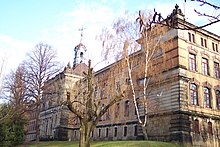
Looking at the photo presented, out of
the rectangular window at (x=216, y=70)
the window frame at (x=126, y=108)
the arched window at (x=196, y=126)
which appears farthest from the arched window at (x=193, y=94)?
the window frame at (x=126, y=108)

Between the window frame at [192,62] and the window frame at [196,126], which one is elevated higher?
the window frame at [192,62]

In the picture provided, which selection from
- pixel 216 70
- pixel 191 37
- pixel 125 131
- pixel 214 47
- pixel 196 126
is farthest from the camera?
pixel 125 131

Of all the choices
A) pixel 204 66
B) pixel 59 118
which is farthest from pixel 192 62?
pixel 59 118

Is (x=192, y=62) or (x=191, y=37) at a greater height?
(x=191, y=37)

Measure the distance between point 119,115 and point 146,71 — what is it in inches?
498

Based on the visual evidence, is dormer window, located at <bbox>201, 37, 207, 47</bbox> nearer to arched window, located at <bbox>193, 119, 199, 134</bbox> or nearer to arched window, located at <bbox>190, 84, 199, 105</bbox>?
arched window, located at <bbox>190, 84, 199, 105</bbox>

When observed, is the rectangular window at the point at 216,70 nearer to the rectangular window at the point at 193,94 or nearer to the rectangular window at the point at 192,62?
the rectangular window at the point at 192,62

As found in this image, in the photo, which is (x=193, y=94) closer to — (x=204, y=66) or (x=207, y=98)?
(x=207, y=98)

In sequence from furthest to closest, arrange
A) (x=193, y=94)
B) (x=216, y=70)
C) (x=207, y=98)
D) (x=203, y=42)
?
(x=216, y=70) < (x=203, y=42) < (x=207, y=98) < (x=193, y=94)

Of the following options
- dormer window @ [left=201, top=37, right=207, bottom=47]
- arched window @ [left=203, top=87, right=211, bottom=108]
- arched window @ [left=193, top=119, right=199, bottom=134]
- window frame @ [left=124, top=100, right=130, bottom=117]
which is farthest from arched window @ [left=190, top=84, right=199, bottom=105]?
window frame @ [left=124, top=100, right=130, bottom=117]

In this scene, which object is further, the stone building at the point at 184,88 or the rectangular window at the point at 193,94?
the rectangular window at the point at 193,94

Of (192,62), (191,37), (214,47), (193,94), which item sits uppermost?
(191,37)

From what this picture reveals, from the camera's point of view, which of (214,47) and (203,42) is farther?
(214,47)

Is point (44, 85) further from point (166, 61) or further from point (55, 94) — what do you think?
point (166, 61)
